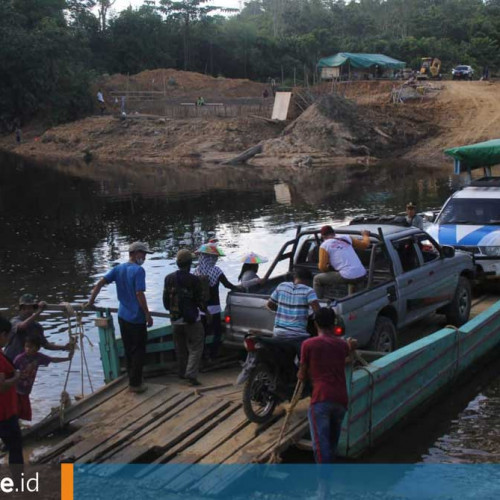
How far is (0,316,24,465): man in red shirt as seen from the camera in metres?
6.45

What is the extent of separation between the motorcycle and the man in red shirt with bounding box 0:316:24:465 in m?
2.12

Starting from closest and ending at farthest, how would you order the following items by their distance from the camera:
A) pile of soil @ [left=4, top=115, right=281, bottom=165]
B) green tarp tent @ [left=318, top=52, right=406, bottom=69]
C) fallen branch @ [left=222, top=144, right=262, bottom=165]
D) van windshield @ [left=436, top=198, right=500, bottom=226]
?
van windshield @ [left=436, top=198, right=500, bottom=226] → fallen branch @ [left=222, top=144, right=262, bottom=165] → pile of soil @ [left=4, top=115, right=281, bottom=165] → green tarp tent @ [left=318, top=52, right=406, bottom=69]

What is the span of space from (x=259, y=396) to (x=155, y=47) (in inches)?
3027

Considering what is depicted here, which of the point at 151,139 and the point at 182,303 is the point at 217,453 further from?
the point at 151,139

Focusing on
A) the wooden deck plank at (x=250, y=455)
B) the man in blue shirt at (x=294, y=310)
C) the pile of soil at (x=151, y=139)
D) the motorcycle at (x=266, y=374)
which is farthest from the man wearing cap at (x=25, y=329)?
the pile of soil at (x=151, y=139)

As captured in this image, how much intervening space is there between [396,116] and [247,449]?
165 ft

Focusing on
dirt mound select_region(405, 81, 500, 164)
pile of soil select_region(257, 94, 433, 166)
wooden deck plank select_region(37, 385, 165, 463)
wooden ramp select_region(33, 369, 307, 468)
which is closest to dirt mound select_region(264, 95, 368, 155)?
pile of soil select_region(257, 94, 433, 166)

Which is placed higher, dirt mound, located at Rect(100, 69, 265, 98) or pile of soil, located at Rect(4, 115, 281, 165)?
dirt mound, located at Rect(100, 69, 265, 98)

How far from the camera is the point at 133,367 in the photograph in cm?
838

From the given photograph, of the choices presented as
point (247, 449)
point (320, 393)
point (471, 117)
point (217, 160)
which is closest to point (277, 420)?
point (247, 449)

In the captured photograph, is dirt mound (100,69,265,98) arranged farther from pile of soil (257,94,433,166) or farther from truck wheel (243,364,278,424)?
truck wheel (243,364,278,424)

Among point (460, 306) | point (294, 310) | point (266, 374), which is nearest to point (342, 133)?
point (460, 306)

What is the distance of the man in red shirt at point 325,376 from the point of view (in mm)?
6672

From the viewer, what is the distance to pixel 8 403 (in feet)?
21.5
